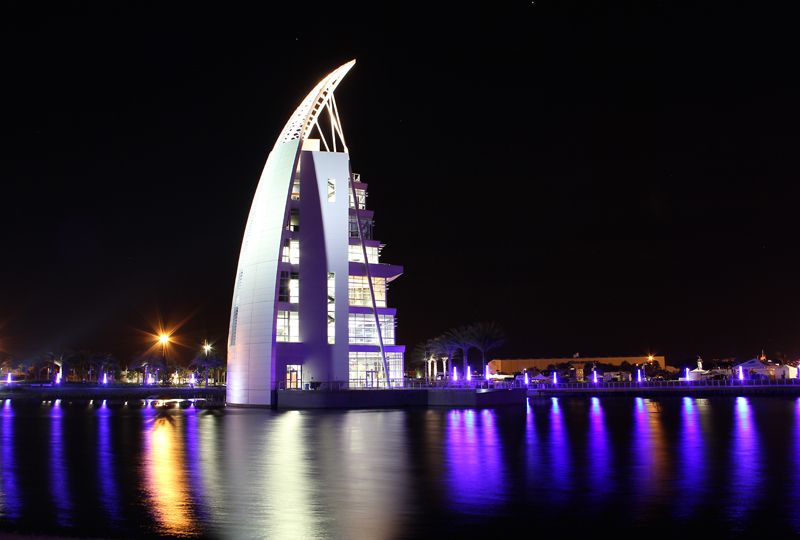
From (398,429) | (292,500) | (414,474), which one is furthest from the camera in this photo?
(398,429)

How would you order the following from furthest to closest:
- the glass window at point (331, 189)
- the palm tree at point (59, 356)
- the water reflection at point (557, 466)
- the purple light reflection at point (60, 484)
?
the palm tree at point (59, 356) < the glass window at point (331, 189) < the water reflection at point (557, 466) < the purple light reflection at point (60, 484)

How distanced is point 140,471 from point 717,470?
12.6 meters

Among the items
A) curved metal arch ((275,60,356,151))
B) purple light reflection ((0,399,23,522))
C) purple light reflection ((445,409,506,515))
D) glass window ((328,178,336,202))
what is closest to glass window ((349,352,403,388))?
glass window ((328,178,336,202))

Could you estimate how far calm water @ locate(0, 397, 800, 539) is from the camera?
8844 millimetres

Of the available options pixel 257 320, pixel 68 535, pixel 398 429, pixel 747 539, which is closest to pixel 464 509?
pixel 747 539

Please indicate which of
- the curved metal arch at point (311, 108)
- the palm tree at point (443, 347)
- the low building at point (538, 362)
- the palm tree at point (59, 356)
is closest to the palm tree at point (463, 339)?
the palm tree at point (443, 347)

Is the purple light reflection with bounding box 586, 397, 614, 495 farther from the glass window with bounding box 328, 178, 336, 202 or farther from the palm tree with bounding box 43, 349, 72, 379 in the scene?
the palm tree with bounding box 43, 349, 72, 379

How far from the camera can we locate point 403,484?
1216 cm

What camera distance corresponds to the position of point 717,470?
44.2 feet

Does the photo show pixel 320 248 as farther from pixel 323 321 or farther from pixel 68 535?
pixel 68 535

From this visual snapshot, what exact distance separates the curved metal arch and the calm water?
101 ft

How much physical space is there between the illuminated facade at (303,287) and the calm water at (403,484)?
71.6 ft

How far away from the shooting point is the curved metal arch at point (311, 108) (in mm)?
48719

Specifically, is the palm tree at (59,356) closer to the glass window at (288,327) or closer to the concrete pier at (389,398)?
the glass window at (288,327)
